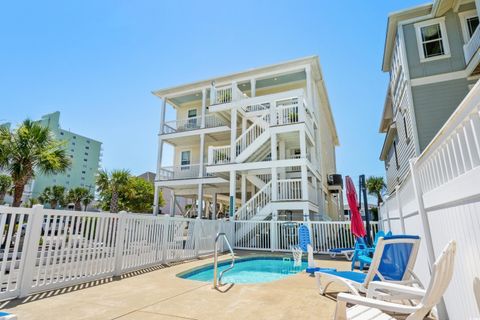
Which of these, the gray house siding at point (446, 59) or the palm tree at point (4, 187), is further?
the palm tree at point (4, 187)

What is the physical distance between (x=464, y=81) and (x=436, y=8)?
3.04 metres

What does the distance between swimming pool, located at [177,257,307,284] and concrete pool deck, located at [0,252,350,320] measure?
1768 mm

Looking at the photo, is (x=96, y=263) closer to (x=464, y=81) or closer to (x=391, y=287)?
(x=391, y=287)

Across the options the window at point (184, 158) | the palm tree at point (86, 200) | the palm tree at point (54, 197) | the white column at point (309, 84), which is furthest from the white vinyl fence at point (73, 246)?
the palm tree at point (54, 197)

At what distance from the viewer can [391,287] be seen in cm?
281

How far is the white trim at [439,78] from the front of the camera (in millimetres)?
9344

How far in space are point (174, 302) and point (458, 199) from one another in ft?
13.5

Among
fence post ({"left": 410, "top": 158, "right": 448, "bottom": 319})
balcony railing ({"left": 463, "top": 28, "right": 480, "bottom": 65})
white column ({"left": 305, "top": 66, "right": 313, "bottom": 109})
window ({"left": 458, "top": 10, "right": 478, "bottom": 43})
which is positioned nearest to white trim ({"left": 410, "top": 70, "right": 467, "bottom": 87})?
balcony railing ({"left": 463, "top": 28, "right": 480, "bottom": 65})

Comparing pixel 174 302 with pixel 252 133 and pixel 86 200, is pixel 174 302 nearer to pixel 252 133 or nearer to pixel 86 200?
pixel 252 133

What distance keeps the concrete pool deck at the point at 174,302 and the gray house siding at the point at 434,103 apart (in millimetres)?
7659

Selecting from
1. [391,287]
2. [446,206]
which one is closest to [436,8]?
[446,206]

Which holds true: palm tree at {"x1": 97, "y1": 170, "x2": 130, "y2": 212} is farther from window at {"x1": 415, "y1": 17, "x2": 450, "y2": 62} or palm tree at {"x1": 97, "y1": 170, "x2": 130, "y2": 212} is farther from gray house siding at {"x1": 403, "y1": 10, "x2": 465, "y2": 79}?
window at {"x1": 415, "y1": 17, "x2": 450, "y2": 62}

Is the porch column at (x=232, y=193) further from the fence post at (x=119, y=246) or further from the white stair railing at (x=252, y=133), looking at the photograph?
the fence post at (x=119, y=246)

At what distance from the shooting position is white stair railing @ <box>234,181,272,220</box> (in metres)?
12.7
